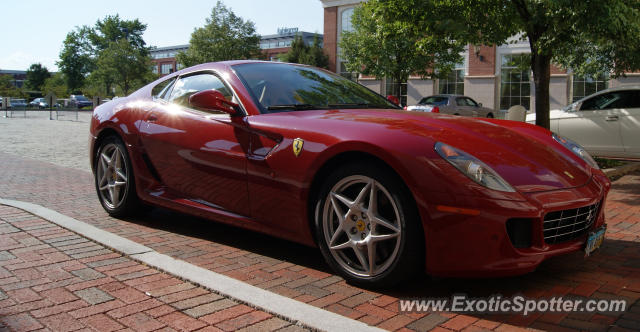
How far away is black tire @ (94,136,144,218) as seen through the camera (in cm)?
478

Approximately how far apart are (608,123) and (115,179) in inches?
342

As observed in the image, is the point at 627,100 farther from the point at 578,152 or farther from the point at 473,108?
the point at 473,108

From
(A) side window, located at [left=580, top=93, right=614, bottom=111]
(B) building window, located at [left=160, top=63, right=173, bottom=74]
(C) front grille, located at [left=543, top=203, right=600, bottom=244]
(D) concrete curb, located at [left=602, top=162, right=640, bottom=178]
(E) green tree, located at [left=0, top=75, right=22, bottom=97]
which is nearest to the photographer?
(C) front grille, located at [left=543, top=203, right=600, bottom=244]

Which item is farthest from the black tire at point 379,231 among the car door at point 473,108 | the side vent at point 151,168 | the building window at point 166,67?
the building window at point 166,67

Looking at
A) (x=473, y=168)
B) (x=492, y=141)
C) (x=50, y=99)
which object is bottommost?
(x=473, y=168)

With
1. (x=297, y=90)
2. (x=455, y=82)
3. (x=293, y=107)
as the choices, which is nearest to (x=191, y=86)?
(x=297, y=90)

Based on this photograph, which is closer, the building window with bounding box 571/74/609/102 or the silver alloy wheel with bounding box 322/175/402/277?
the silver alloy wheel with bounding box 322/175/402/277

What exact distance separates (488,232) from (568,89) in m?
36.4

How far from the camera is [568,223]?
2957 mm

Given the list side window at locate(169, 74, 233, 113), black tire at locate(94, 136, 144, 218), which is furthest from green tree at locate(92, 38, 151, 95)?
side window at locate(169, 74, 233, 113)

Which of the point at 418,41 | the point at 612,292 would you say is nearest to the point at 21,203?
the point at 612,292

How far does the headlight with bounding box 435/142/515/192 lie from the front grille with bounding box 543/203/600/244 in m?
0.31

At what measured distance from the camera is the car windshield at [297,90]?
389 centimetres

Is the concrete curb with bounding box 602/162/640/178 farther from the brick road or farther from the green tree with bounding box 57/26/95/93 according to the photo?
the green tree with bounding box 57/26/95/93
